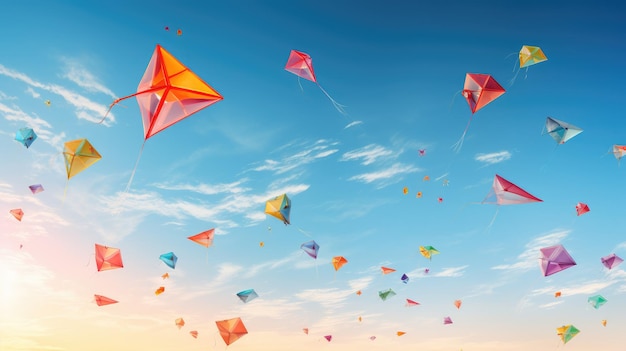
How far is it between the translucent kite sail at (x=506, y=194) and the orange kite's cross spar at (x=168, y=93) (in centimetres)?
1284

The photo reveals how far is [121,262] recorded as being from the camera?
24500 mm

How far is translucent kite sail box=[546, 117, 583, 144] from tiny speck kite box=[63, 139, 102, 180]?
2359 centimetres

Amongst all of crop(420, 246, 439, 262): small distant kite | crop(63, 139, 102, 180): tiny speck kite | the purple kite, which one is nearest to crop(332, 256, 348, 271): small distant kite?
crop(420, 246, 439, 262): small distant kite

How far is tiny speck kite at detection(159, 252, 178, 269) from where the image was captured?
27.2m

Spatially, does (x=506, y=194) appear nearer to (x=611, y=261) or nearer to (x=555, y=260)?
(x=555, y=260)

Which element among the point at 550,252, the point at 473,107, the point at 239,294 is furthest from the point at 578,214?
the point at 239,294

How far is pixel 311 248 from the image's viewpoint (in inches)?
1110

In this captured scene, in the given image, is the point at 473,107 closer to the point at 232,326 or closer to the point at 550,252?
the point at 550,252

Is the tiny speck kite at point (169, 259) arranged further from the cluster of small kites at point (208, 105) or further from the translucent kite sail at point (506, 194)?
the translucent kite sail at point (506, 194)

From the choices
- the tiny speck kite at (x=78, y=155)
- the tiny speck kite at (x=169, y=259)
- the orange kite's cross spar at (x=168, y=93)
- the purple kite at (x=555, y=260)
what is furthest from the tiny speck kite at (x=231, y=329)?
the purple kite at (x=555, y=260)

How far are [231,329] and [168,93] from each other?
13.5 metres

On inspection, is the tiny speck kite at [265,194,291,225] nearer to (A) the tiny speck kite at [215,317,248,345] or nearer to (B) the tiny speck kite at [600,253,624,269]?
(A) the tiny speck kite at [215,317,248,345]

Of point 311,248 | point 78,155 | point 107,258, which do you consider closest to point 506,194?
point 311,248

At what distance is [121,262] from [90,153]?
724 cm
